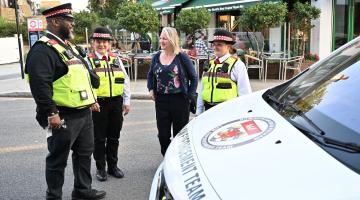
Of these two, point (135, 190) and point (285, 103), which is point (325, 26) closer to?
point (135, 190)

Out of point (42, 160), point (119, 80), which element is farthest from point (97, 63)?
point (42, 160)

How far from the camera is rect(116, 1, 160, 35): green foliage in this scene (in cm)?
1411

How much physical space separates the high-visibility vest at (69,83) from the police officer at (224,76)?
1.29 metres

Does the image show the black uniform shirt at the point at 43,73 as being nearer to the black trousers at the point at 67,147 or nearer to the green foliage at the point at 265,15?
the black trousers at the point at 67,147

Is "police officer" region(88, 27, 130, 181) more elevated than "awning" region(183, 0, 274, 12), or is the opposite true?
"awning" region(183, 0, 274, 12)

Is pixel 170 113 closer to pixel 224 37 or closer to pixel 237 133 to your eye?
pixel 224 37

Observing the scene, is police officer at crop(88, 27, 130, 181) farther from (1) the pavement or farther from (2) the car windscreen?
(1) the pavement

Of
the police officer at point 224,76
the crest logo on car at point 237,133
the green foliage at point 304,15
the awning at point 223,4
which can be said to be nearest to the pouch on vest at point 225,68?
the police officer at point 224,76

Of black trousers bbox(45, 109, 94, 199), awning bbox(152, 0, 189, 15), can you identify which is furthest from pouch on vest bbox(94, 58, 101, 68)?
awning bbox(152, 0, 189, 15)

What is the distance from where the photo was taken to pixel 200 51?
13.6m

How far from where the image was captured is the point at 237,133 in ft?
7.72

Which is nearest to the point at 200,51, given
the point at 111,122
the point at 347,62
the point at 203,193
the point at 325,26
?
the point at 325,26

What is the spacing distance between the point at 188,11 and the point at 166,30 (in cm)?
1034

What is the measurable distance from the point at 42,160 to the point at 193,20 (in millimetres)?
9707
